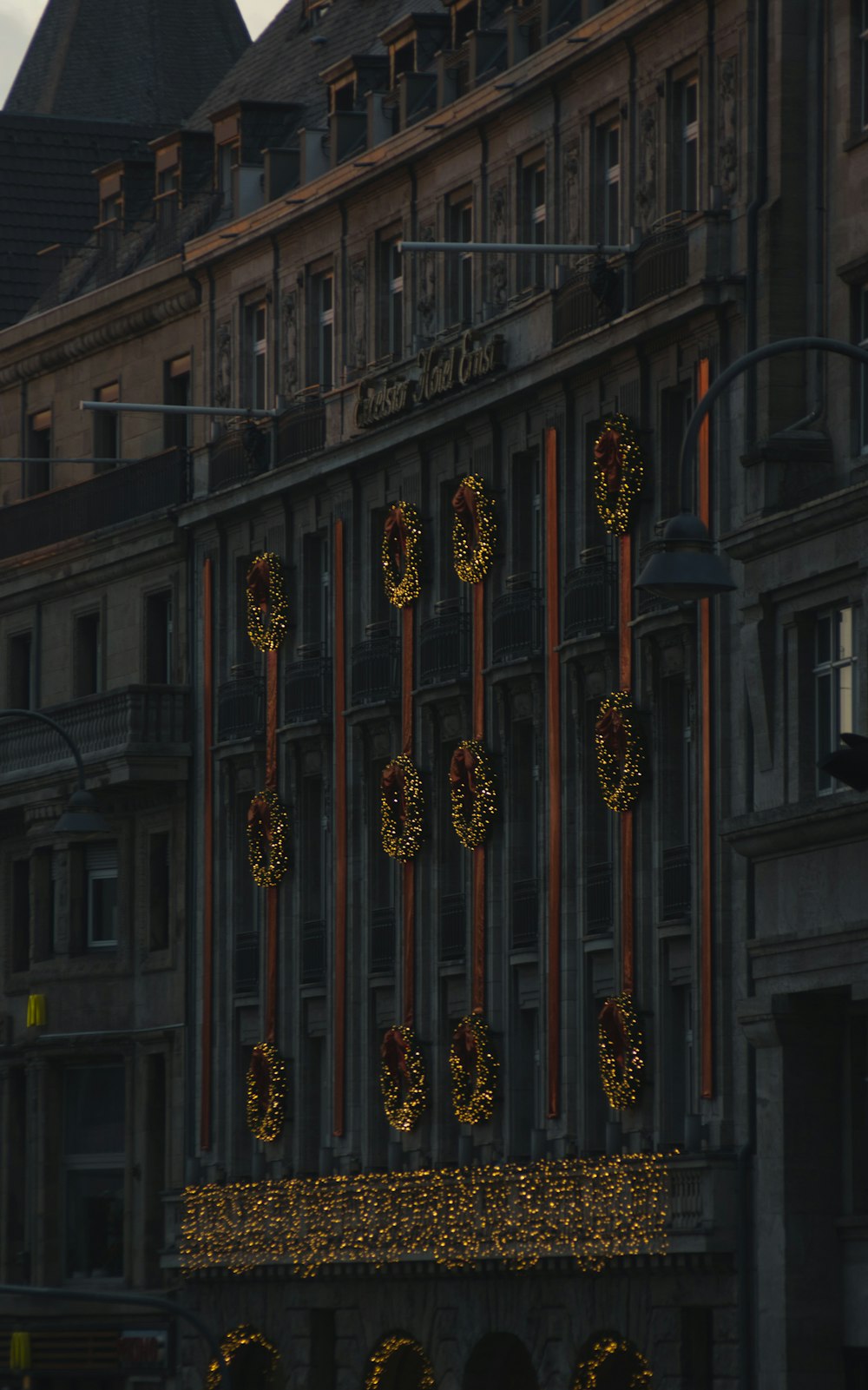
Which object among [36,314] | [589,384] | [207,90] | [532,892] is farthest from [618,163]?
[207,90]

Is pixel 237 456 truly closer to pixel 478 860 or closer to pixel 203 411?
pixel 203 411

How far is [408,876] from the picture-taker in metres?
71.5

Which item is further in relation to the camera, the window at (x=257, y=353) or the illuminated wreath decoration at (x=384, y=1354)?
the window at (x=257, y=353)

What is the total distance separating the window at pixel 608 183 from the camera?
2623 inches

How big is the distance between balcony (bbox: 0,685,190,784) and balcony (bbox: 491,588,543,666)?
1249cm

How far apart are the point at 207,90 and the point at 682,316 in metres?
39.9

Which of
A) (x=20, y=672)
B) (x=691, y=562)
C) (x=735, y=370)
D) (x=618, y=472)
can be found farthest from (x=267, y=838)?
(x=735, y=370)

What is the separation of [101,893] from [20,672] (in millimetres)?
6679

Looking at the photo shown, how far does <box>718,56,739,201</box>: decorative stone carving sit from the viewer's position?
205 feet

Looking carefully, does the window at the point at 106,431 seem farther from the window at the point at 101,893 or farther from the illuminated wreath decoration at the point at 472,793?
the illuminated wreath decoration at the point at 472,793

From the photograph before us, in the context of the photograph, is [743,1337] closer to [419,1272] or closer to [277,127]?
[419,1272]

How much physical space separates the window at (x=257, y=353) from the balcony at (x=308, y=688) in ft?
Answer: 17.6

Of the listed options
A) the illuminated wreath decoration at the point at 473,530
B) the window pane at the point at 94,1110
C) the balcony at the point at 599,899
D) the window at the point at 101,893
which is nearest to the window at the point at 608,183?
the illuminated wreath decoration at the point at 473,530

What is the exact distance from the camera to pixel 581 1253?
2517 inches
